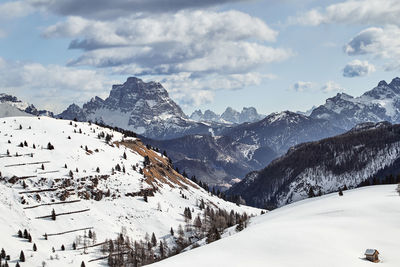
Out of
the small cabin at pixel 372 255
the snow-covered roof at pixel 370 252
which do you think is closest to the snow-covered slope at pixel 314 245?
the small cabin at pixel 372 255

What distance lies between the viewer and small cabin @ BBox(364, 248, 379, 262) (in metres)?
96.9

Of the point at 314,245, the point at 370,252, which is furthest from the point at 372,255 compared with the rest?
the point at 314,245

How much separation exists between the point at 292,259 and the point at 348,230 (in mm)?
32042

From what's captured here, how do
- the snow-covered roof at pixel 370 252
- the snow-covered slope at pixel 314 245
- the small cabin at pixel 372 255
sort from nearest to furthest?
the small cabin at pixel 372 255 < the snow-covered roof at pixel 370 252 < the snow-covered slope at pixel 314 245

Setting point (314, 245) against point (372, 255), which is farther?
point (314, 245)

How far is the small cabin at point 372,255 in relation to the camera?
318ft

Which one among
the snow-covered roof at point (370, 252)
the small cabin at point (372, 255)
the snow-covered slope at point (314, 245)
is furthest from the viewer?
the snow-covered slope at point (314, 245)

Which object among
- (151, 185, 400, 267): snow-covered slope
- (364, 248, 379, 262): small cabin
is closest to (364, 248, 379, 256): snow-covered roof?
(364, 248, 379, 262): small cabin

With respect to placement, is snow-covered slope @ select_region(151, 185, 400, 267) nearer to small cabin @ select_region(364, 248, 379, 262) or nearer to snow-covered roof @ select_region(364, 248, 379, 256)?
small cabin @ select_region(364, 248, 379, 262)

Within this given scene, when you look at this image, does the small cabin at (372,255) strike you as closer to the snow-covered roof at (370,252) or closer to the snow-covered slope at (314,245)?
the snow-covered roof at (370,252)

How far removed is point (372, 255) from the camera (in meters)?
97.0

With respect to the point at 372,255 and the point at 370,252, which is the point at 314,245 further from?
the point at 372,255

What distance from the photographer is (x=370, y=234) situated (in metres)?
118

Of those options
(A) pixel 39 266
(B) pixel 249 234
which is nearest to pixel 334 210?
(B) pixel 249 234
